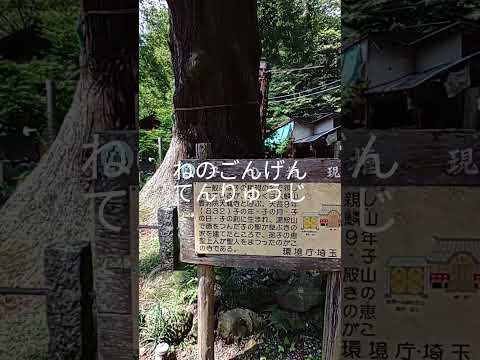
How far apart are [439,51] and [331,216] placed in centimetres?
101

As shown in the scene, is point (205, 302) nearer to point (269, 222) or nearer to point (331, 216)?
point (269, 222)

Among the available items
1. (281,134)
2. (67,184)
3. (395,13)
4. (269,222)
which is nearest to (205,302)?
(269,222)

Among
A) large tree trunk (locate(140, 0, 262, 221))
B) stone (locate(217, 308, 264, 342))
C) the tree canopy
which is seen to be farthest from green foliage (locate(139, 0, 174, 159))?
stone (locate(217, 308, 264, 342))

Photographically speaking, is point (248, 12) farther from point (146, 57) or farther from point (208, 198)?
point (146, 57)

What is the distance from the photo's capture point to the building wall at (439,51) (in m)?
1.13

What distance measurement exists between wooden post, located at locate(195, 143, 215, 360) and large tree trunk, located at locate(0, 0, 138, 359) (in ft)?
3.58

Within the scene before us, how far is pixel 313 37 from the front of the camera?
28.6 feet

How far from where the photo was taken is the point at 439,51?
1148 millimetres

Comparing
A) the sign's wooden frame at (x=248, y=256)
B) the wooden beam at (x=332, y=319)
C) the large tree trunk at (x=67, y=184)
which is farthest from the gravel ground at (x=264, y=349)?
the large tree trunk at (x=67, y=184)

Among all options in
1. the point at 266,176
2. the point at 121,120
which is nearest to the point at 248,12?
the point at 266,176

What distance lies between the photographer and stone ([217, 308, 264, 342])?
3.04 m

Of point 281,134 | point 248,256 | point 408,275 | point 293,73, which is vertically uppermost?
point 293,73

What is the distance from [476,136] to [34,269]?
56.2 inches

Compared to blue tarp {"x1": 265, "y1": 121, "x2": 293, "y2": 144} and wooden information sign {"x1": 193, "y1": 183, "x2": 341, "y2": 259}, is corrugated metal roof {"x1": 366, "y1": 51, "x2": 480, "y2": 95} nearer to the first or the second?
wooden information sign {"x1": 193, "y1": 183, "x2": 341, "y2": 259}
